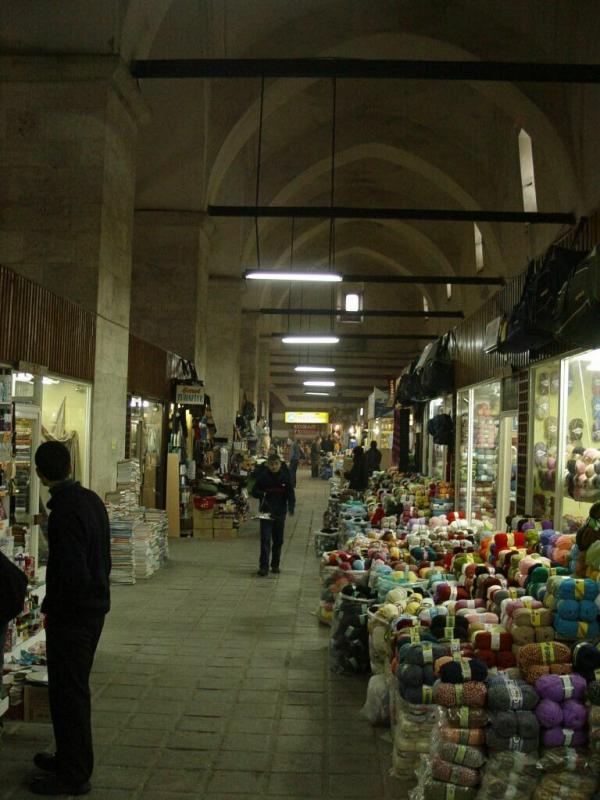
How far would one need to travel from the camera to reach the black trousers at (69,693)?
3.40 meters

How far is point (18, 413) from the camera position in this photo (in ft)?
20.4

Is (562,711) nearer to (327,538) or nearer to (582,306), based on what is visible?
(582,306)

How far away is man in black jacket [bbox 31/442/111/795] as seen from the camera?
3381 millimetres

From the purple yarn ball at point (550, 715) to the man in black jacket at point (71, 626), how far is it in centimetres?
201

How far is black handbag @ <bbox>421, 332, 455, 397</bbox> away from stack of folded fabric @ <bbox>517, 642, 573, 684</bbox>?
328 inches

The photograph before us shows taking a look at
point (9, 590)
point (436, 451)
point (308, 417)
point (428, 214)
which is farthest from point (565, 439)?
point (308, 417)

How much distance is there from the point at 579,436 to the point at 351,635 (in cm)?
271

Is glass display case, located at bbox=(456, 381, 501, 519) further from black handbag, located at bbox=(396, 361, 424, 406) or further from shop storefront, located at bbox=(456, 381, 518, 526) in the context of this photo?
black handbag, located at bbox=(396, 361, 424, 406)

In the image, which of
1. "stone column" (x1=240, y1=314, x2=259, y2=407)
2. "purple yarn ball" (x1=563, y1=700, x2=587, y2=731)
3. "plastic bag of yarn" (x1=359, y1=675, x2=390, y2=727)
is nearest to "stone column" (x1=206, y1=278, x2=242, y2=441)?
"stone column" (x1=240, y1=314, x2=259, y2=407)

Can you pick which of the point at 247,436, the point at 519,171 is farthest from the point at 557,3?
the point at 247,436

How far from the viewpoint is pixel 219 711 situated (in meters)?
4.51

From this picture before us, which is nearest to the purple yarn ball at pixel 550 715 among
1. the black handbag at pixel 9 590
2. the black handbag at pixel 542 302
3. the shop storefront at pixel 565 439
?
the black handbag at pixel 9 590

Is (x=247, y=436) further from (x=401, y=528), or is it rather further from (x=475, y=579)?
(x=475, y=579)

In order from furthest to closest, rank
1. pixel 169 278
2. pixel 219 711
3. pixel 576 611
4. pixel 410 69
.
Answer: pixel 169 278, pixel 410 69, pixel 219 711, pixel 576 611
